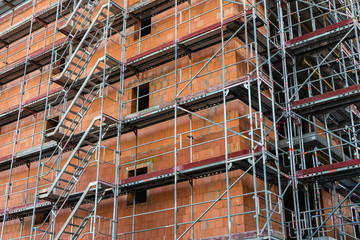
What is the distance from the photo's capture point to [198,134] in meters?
15.2

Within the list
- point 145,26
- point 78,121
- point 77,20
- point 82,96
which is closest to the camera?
point 78,121

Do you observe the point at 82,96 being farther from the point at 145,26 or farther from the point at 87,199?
the point at 87,199

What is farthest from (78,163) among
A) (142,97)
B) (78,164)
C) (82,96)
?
(142,97)

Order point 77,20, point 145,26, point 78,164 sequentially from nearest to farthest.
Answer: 1. point 78,164
2. point 145,26
3. point 77,20

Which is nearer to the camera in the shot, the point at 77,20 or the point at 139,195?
the point at 139,195

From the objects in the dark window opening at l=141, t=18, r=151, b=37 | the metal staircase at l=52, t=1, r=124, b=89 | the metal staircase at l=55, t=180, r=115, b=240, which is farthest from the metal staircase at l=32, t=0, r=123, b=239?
the dark window opening at l=141, t=18, r=151, b=37

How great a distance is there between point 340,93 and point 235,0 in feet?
16.0

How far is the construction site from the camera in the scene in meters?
14.0

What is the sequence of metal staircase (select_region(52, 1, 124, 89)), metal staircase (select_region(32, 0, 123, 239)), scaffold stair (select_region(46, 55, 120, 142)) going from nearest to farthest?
1. metal staircase (select_region(32, 0, 123, 239))
2. scaffold stair (select_region(46, 55, 120, 142))
3. metal staircase (select_region(52, 1, 124, 89))

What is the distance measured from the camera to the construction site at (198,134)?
1395cm

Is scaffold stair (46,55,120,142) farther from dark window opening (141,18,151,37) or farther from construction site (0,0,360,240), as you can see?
dark window opening (141,18,151,37)

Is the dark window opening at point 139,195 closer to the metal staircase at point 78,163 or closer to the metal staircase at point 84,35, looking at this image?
the metal staircase at point 78,163

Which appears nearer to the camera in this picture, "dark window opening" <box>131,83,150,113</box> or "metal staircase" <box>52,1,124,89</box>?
"dark window opening" <box>131,83,150,113</box>

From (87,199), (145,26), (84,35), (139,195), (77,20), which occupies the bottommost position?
(87,199)
